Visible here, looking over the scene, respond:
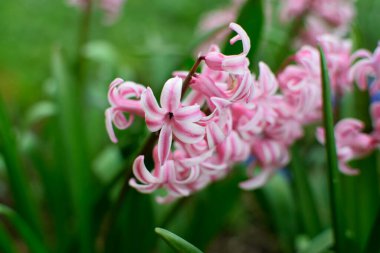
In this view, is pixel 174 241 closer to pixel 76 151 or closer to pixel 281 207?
pixel 76 151

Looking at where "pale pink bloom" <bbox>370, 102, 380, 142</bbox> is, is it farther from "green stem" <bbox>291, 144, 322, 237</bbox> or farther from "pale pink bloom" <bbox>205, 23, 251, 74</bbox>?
"pale pink bloom" <bbox>205, 23, 251, 74</bbox>

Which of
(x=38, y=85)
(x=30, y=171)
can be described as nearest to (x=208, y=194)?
(x=30, y=171)

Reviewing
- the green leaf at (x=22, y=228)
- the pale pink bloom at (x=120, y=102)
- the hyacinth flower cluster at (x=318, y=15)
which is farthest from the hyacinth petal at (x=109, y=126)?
the hyacinth flower cluster at (x=318, y=15)

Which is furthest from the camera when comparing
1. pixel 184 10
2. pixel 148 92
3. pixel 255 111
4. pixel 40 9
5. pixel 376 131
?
pixel 184 10

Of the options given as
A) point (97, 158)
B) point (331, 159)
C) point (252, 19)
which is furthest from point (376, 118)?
point (97, 158)

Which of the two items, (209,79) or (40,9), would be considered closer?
(209,79)

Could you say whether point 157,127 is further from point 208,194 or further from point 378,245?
point 208,194

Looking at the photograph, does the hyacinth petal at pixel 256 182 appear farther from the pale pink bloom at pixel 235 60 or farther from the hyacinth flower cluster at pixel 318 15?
the hyacinth flower cluster at pixel 318 15
